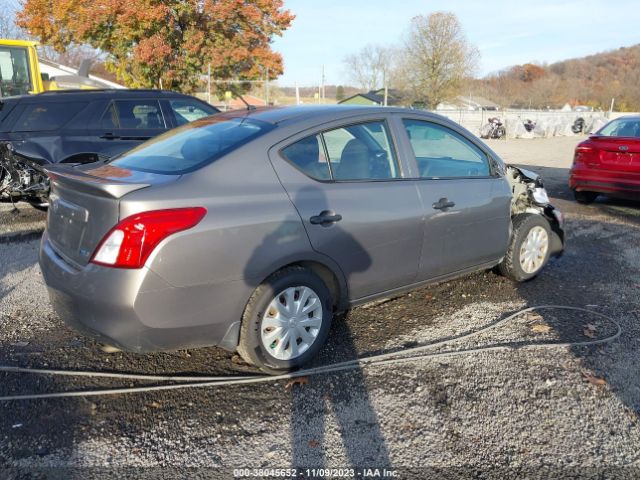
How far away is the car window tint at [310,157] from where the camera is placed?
3.35 m

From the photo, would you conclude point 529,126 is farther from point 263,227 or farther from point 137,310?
point 137,310

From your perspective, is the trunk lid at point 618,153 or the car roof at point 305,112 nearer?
the car roof at point 305,112

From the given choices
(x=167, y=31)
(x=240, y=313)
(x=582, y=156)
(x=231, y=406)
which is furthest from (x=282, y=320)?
(x=167, y=31)

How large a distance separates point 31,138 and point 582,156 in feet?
27.5

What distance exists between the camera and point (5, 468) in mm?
2486

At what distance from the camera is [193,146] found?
11.5 ft

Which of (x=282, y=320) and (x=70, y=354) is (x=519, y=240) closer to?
(x=282, y=320)

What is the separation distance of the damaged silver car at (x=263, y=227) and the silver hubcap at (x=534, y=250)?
715 mm

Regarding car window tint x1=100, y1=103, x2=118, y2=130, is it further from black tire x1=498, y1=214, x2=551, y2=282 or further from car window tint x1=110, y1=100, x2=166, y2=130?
black tire x1=498, y1=214, x2=551, y2=282

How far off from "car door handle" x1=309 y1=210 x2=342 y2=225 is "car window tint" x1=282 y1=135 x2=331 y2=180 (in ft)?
0.79

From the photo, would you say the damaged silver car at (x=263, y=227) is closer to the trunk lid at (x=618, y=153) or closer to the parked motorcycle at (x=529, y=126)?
the trunk lid at (x=618, y=153)

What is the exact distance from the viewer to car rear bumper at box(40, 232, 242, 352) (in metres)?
2.75

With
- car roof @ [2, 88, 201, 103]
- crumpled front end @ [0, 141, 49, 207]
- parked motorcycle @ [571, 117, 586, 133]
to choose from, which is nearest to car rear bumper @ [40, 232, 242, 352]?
crumpled front end @ [0, 141, 49, 207]

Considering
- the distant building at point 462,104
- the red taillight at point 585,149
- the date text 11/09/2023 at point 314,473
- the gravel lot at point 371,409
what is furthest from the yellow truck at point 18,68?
the distant building at point 462,104
